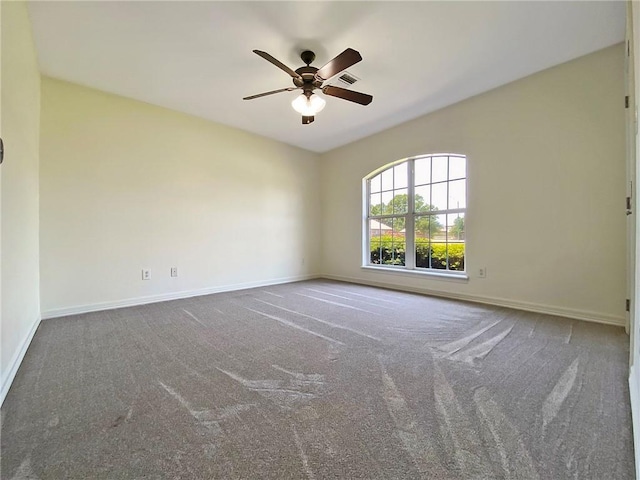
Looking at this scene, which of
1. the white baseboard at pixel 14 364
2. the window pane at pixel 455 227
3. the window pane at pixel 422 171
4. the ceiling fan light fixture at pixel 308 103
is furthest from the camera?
the window pane at pixel 422 171

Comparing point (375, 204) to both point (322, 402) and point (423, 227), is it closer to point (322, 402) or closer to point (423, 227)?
point (423, 227)

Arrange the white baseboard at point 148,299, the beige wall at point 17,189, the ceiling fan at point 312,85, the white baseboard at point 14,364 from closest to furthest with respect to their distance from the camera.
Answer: the white baseboard at point 14,364, the beige wall at point 17,189, the ceiling fan at point 312,85, the white baseboard at point 148,299

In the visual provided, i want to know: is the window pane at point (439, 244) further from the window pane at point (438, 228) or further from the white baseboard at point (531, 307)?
the white baseboard at point (531, 307)

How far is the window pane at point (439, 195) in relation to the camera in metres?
3.89

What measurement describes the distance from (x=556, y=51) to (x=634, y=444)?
10.4 ft

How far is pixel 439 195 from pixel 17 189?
14.4ft

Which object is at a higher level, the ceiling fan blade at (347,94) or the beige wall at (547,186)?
the ceiling fan blade at (347,94)

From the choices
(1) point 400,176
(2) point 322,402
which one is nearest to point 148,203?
(2) point 322,402

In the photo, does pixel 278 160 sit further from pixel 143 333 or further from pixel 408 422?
pixel 408 422

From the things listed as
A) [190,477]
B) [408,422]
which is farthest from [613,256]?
[190,477]

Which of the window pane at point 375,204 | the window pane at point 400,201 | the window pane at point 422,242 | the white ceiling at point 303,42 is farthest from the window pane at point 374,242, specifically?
the white ceiling at point 303,42

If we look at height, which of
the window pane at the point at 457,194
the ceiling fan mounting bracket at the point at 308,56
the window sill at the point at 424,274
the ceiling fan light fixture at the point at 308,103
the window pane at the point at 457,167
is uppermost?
the ceiling fan mounting bracket at the point at 308,56

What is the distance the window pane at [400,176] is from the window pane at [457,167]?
71 cm

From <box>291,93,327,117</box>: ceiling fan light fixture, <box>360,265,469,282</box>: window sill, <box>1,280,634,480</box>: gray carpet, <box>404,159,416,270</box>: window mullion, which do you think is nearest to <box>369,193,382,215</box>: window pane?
<box>404,159,416,270</box>: window mullion
